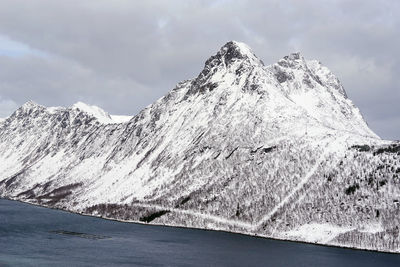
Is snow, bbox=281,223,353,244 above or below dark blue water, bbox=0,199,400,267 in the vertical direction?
above

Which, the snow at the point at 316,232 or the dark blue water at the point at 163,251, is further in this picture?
the snow at the point at 316,232

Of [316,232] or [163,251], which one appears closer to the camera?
[163,251]

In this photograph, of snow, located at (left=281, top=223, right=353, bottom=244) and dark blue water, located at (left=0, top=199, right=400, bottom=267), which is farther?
snow, located at (left=281, top=223, right=353, bottom=244)

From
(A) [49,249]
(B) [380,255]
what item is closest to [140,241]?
(A) [49,249]

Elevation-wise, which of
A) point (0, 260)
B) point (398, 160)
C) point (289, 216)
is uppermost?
point (398, 160)

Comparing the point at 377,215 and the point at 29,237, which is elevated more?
the point at 377,215

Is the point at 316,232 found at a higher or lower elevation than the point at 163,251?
higher

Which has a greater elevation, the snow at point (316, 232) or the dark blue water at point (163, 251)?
the snow at point (316, 232)

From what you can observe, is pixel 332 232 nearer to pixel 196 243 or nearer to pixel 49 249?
pixel 196 243
